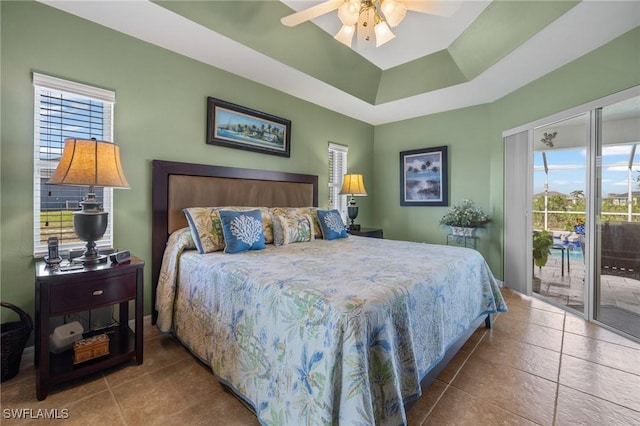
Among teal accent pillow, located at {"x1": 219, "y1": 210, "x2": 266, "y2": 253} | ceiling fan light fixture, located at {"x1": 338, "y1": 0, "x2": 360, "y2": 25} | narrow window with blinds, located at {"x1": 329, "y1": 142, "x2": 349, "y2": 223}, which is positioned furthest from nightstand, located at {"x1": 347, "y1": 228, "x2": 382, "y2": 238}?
ceiling fan light fixture, located at {"x1": 338, "y1": 0, "x2": 360, "y2": 25}

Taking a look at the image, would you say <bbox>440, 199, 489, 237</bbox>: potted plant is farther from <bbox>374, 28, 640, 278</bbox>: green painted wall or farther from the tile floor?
the tile floor

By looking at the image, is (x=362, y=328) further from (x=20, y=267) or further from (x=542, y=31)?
(x=542, y=31)

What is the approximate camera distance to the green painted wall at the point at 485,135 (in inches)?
103

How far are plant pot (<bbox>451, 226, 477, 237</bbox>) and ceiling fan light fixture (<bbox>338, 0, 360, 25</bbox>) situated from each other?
308cm

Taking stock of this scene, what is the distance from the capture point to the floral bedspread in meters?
1.12

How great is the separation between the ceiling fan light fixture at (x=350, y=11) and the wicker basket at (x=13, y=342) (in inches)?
121

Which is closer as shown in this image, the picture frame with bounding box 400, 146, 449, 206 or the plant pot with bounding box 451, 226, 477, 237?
the plant pot with bounding box 451, 226, 477, 237

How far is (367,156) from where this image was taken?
206 inches

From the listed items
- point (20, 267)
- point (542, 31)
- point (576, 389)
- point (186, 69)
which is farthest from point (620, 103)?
point (20, 267)

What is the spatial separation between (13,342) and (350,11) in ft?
10.6

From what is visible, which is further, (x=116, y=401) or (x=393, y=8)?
(x=393, y=8)

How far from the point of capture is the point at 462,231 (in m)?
4.02

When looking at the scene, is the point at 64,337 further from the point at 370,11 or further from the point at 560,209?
the point at 560,209

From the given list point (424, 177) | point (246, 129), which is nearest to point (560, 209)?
point (424, 177)
